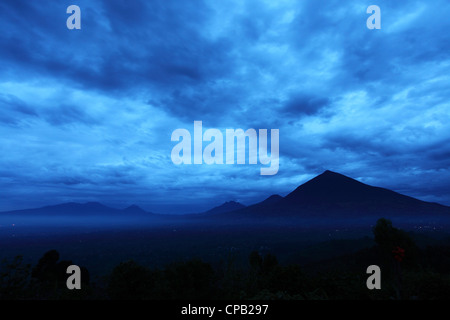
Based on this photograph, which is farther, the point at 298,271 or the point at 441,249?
the point at 441,249

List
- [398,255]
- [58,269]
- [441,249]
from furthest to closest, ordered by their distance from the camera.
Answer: [441,249] → [58,269] → [398,255]

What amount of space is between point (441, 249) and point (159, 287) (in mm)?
70083

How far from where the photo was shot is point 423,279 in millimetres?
18500

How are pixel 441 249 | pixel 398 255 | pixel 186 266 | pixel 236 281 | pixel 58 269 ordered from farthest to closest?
pixel 441 249
pixel 58 269
pixel 186 266
pixel 236 281
pixel 398 255
